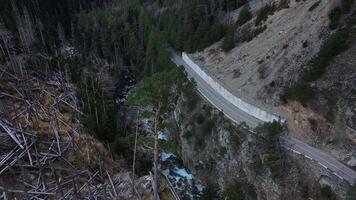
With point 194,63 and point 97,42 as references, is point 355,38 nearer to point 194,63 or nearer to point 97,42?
point 194,63

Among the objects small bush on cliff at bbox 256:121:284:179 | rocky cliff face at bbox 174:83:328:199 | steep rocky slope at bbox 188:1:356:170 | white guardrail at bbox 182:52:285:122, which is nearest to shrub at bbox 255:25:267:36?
steep rocky slope at bbox 188:1:356:170

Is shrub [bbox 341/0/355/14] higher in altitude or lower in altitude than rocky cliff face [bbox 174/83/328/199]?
higher

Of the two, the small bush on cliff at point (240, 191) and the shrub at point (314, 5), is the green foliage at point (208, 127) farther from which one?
the shrub at point (314, 5)

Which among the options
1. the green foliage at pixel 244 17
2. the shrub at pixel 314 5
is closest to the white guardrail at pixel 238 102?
the green foliage at pixel 244 17

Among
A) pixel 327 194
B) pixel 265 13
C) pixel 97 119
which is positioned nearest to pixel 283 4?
pixel 265 13

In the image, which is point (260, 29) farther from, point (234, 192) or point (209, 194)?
point (209, 194)

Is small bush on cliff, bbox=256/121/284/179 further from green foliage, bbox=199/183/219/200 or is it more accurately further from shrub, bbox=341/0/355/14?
shrub, bbox=341/0/355/14

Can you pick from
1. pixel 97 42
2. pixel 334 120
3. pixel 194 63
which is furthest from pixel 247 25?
pixel 97 42
